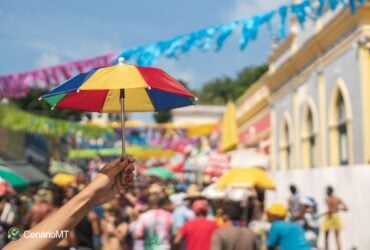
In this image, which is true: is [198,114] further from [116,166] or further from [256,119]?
[116,166]

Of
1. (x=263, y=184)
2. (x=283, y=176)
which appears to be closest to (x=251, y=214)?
(x=263, y=184)

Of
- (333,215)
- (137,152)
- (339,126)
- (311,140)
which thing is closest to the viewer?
(333,215)

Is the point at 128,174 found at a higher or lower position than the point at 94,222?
higher

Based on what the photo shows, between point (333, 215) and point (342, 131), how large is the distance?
348cm

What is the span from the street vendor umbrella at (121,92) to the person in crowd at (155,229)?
4.57 meters

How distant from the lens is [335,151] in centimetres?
1673

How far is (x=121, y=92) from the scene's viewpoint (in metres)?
3.19

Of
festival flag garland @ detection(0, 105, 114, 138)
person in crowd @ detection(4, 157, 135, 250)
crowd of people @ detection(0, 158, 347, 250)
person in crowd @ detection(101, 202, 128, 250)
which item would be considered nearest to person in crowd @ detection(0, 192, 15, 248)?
crowd of people @ detection(0, 158, 347, 250)

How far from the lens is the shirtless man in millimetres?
13359

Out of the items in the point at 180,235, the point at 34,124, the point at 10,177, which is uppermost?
the point at 34,124

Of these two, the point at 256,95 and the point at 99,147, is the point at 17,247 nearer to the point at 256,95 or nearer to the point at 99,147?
the point at 256,95

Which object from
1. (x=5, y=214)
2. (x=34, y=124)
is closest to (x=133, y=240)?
(x=5, y=214)

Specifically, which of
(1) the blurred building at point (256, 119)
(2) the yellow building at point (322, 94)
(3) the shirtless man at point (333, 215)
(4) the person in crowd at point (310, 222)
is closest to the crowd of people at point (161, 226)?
(4) the person in crowd at point (310, 222)

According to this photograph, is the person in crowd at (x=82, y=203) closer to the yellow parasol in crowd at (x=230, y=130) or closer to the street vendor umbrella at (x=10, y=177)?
the street vendor umbrella at (x=10, y=177)
